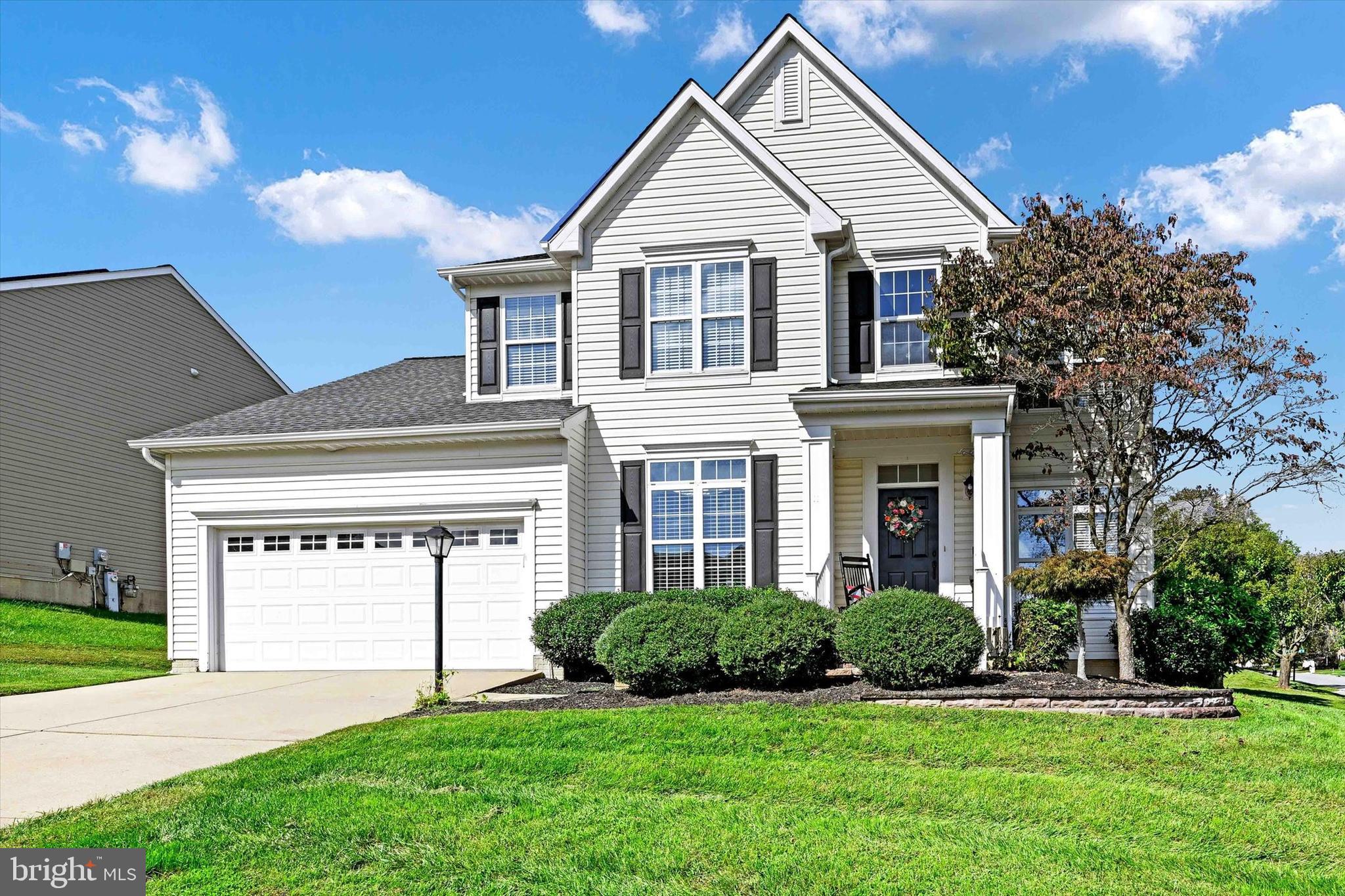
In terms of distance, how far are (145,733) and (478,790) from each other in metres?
4.73

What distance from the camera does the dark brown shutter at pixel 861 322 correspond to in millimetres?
16734

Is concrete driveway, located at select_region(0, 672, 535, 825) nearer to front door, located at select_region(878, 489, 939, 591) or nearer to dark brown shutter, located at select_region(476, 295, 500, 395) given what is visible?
dark brown shutter, located at select_region(476, 295, 500, 395)

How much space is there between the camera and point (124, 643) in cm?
2131

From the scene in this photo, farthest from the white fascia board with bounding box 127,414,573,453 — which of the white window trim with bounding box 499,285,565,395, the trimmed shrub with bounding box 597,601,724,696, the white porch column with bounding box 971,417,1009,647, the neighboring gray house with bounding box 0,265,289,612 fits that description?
the neighboring gray house with bounding box 0,265,289,612

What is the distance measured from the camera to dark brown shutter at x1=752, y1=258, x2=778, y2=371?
16.3 meters

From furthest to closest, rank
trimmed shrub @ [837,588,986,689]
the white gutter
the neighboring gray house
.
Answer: the neighboring gray house < the white gutter < trimmed shrub @ [837,588,986,689]

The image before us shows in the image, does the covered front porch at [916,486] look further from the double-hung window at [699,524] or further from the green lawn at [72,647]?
the green lawn at [72,647]

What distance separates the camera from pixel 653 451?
16.4 meters

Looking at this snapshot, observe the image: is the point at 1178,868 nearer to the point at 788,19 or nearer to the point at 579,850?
the point at 579,850

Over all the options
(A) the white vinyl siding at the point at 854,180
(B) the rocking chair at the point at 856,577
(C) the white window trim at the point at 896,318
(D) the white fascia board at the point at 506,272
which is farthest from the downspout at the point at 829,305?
(D) the white fascia board at the point at 506,272

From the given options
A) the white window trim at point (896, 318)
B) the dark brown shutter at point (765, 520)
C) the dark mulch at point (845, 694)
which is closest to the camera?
the dark mulch at point (845, 694)

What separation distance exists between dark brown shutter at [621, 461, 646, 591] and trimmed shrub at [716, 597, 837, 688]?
13.3ft

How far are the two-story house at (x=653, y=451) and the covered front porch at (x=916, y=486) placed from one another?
5cm

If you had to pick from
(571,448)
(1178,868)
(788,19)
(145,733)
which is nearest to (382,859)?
(1178,868)
